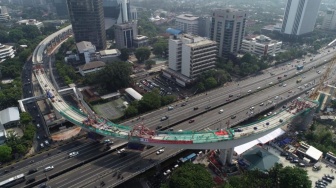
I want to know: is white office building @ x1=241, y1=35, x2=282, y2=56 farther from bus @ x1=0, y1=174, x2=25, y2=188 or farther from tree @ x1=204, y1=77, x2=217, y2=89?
bus @ x1=0, y1=174, x2=25, y2=188

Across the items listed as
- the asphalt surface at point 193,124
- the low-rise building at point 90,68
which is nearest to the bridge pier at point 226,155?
the asphalt surface at point 193,124

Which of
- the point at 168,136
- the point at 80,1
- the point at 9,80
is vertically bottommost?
the point at 9,80

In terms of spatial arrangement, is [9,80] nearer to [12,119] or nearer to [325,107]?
[12,119]

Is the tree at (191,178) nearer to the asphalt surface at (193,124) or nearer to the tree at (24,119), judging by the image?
the asphalt surface at (193,124)

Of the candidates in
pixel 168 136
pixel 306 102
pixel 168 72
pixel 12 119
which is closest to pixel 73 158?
pixel 168 136

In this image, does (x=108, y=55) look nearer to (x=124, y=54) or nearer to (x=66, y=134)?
(x=124, y=54)

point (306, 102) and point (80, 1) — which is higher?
point (80, 1)
